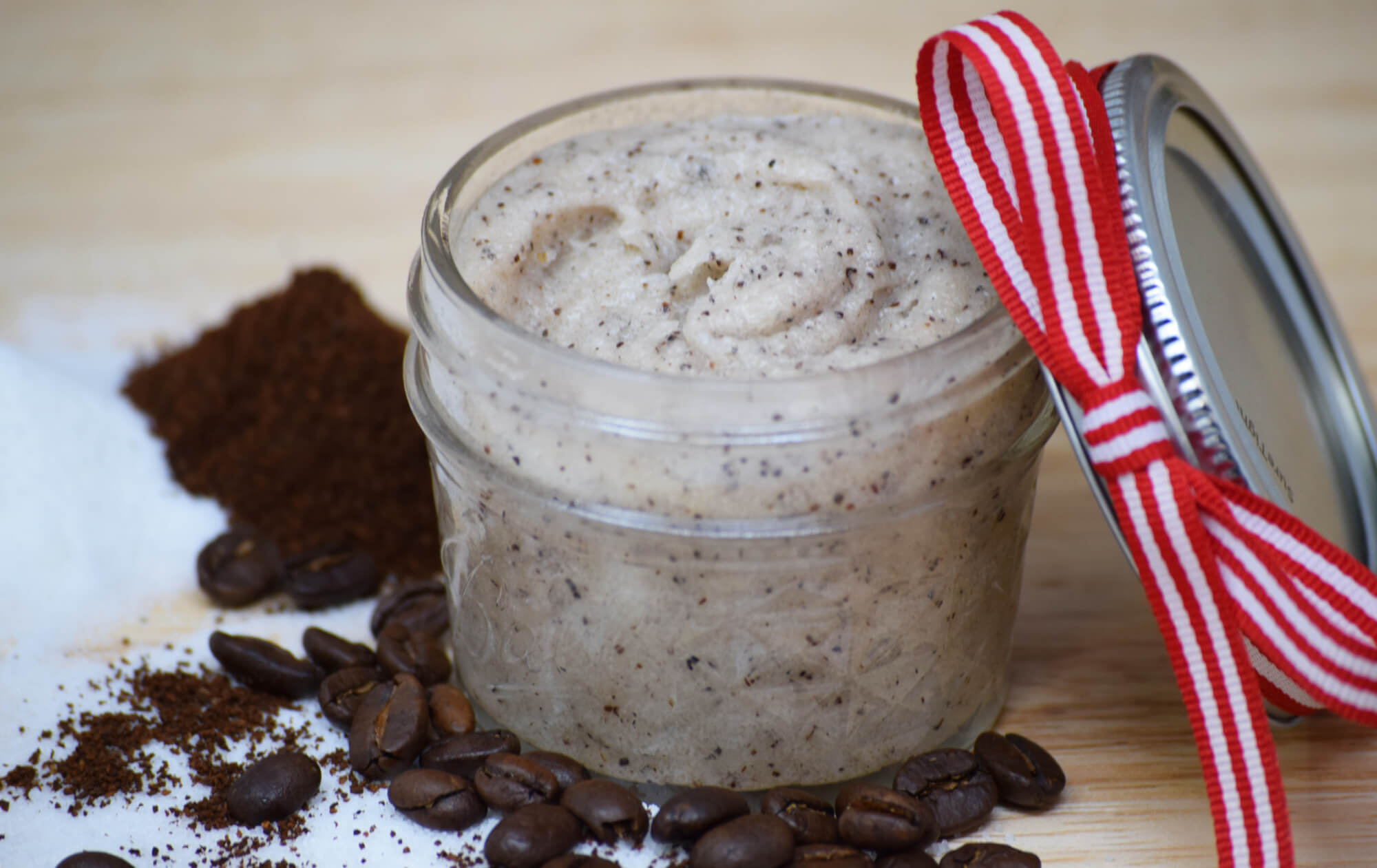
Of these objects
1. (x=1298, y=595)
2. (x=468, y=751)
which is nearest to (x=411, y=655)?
(x=468, y=751)

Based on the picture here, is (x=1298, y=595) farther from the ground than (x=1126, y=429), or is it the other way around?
(x=1126, y=429)

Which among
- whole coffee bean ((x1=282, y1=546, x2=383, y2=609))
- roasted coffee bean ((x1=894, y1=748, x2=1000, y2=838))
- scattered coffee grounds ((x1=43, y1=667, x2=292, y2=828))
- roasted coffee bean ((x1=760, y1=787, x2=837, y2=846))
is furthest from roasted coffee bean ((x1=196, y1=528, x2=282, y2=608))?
roasted coffee bean ((x1=894, y1=748, x2=1000, y2=838))

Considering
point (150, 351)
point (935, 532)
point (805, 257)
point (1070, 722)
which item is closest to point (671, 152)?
point (805, 257)

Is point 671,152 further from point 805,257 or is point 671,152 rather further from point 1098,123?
point 1098,123

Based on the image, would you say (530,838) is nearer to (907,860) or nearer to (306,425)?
(907,860)

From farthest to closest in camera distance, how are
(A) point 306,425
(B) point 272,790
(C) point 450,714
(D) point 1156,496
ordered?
(A) point 306,425, (C) point 450,714, (B) point 272,790, (D) point 1156,496

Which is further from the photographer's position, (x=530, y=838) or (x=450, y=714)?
(x=450, y=714)

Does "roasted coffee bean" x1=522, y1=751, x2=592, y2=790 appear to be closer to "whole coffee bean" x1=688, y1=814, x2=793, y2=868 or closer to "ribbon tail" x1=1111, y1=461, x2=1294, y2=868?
"whole coffee bean" x1=688, y1=814, x2=793, y2=868
